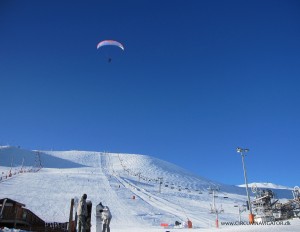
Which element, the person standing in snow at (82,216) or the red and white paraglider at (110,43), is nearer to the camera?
the person standing in snow at (82,216)

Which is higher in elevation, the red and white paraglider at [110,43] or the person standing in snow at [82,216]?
the red and white paraglider at [110,43]

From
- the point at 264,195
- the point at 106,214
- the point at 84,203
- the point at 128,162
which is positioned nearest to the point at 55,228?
the point at 106,214

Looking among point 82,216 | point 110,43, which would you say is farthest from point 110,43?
point 82,216

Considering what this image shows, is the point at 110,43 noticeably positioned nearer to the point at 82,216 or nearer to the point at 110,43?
the point at 110,43

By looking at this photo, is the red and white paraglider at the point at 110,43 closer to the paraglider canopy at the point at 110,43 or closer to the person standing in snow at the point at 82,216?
the paraglider canopy at the point at 110,43

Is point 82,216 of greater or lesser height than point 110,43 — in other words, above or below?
below

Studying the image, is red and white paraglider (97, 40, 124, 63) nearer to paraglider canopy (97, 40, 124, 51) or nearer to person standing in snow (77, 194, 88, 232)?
paraglider canopy (97, 40, 124, 51)

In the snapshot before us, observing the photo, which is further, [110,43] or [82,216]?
[110,43]

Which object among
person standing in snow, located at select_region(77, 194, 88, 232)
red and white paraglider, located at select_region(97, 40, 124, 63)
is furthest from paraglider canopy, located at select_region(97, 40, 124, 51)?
person standing in snow, located at select_region(77, 194, 88, 232)

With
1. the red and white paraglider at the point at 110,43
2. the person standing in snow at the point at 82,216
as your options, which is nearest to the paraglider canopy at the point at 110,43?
the red and white paraglider at the point at 110,43

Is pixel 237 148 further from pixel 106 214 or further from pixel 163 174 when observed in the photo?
pixel 163 174

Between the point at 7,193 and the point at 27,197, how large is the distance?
478 centimetres

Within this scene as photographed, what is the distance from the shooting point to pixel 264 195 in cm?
3888

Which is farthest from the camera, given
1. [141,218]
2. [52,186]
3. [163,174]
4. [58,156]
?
[58,156]
